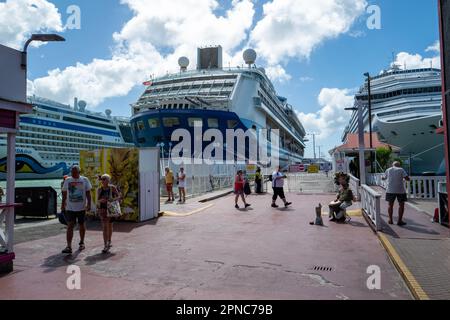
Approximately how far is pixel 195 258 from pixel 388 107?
37.6m

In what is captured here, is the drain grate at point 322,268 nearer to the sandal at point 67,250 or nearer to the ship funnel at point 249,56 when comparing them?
the sandal at point 67,250

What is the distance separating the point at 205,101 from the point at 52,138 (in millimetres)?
30113

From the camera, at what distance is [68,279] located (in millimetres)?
4594

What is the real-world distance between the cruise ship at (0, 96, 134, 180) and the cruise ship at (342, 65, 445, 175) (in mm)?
42100

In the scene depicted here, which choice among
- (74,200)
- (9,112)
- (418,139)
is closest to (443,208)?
(74,200)

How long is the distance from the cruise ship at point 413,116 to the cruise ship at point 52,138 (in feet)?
138

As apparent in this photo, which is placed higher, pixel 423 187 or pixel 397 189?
pixel 397 189

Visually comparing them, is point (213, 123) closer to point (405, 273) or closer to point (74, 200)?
point (74, 200)

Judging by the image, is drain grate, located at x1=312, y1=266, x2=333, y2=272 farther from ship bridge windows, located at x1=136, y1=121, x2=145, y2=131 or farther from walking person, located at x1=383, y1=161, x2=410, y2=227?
ship bridge windows, located at x1=136, y1=121, x2=145, y2=131

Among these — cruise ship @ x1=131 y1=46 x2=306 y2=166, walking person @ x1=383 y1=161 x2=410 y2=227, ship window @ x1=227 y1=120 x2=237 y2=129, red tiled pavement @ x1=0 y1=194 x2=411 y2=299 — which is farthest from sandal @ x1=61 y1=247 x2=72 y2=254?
ship window @ x1=227 y1=120 x2=237 y2=129

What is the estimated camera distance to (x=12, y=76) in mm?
5223

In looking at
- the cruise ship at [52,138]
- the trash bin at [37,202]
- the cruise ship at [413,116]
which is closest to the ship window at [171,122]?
the cruise ship at [413,116]

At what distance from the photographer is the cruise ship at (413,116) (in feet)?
102

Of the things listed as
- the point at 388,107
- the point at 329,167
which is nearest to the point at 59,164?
the point at 329,167
